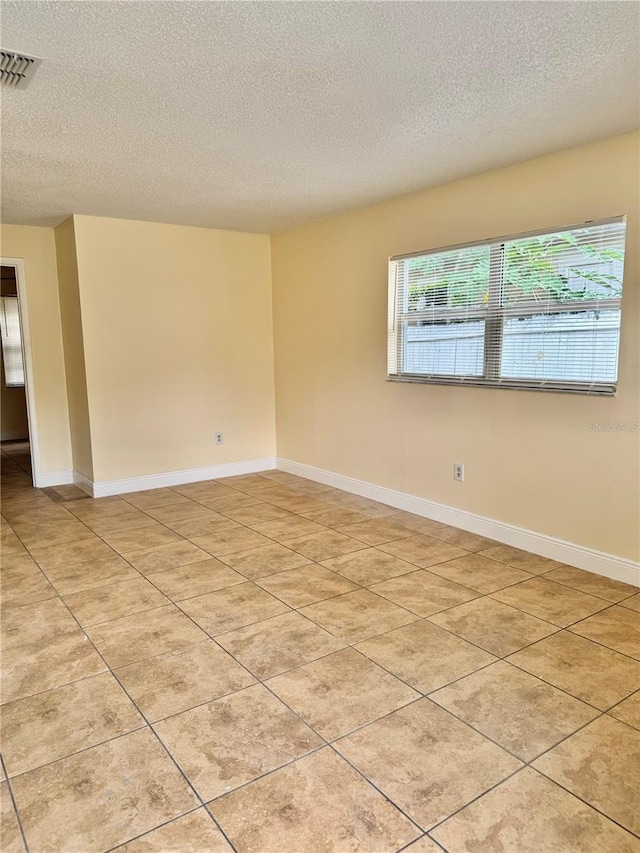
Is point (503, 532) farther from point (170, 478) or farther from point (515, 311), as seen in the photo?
point (170, 478)

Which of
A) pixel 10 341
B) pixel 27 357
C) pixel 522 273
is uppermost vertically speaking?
pixel 522 273

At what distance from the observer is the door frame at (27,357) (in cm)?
473

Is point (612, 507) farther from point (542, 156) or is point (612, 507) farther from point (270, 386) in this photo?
point (270, 386)

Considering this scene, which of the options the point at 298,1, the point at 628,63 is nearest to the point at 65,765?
the point at 298,1

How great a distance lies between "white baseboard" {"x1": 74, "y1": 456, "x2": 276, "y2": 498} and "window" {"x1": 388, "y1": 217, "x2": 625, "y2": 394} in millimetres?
1988

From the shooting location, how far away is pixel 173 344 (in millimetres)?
4938

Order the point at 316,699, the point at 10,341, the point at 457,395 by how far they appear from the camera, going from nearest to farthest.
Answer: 1. the point at 316,699
2. the point at 457,395
3. the point at 10,341

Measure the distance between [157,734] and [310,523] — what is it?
2.23 metres

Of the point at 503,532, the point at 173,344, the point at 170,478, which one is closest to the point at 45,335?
the point at 173,344

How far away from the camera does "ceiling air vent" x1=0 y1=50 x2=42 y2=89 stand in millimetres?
1959

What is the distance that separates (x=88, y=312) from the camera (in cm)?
447

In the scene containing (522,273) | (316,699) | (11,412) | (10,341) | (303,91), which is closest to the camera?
(316,699)

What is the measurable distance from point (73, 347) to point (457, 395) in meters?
3.25

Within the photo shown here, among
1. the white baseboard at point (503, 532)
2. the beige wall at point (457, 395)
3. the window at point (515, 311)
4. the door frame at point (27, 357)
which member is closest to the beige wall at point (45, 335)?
the door frame at point (27, 357)
